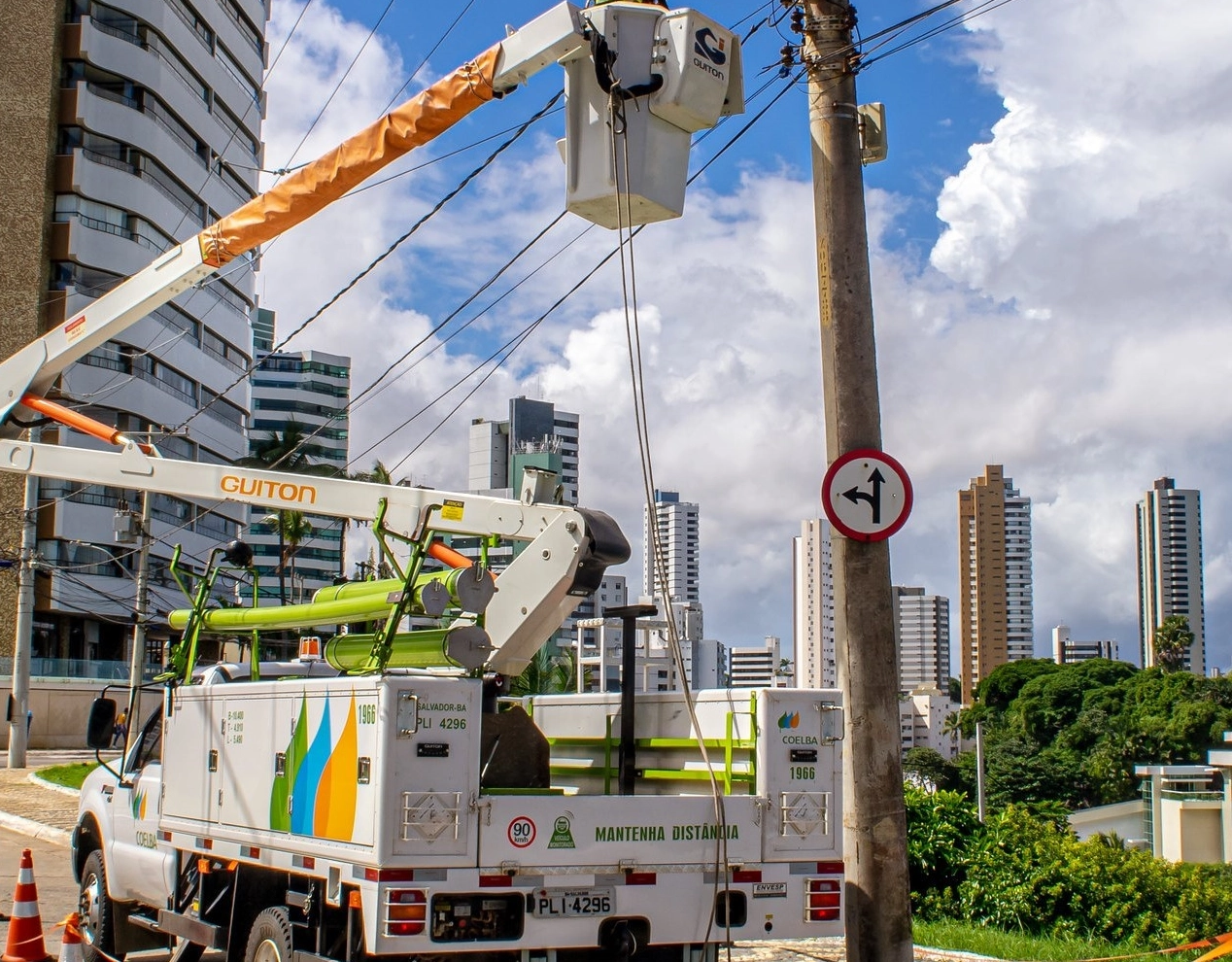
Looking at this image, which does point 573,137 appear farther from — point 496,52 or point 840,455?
point 840,455

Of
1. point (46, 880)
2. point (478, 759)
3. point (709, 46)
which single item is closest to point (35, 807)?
point (46, 880)

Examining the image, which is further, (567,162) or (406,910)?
(567,162)

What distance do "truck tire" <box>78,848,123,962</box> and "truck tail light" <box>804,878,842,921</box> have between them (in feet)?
18.0

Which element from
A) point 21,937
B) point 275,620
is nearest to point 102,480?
point 275,620

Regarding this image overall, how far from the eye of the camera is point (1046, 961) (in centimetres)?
957

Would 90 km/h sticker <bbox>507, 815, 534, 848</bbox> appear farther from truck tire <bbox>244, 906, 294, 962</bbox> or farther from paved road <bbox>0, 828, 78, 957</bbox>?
paved road <bbox>0, 828, 78, 957</bbox>

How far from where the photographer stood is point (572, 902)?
6934 mm

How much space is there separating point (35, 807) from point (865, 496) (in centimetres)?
2059

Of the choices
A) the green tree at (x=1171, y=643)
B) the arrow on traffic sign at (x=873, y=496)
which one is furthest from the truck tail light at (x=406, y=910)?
the green tree at (x=1171, y=643)

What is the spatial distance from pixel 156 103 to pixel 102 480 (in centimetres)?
5113

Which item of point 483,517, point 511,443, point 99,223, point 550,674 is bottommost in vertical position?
point 550,674

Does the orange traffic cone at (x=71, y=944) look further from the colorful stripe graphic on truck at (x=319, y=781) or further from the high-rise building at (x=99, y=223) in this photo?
the high-rise building at (x=99, y=223)

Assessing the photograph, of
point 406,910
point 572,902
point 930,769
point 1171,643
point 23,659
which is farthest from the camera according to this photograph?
point 1171,643

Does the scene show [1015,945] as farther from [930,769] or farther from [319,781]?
[930,769]
